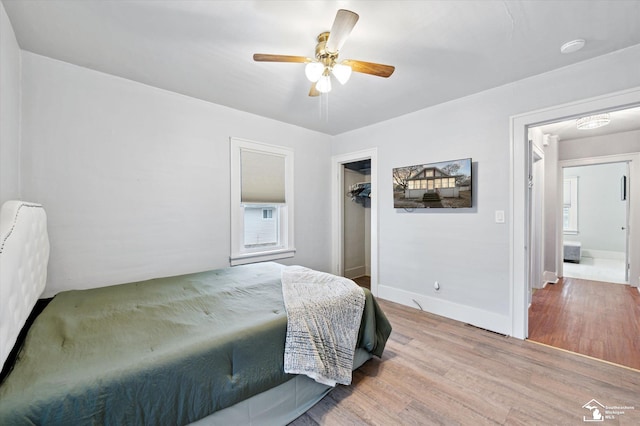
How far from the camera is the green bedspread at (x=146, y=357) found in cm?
101

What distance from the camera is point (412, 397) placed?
1801mm

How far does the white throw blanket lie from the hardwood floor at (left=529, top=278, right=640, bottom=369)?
2048 millimetres

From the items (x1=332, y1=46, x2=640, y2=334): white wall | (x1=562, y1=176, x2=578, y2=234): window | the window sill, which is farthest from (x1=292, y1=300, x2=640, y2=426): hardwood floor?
(x1=562, y1=176, x2=578, y2=234): window

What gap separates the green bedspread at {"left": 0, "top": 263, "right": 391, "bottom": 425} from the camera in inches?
39.6

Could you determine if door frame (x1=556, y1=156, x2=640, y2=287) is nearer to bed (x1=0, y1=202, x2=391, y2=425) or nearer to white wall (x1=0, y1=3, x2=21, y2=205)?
bed (x1=0, y1=202, x2=391, y2=425)

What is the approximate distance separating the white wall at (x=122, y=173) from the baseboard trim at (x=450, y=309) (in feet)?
7.53

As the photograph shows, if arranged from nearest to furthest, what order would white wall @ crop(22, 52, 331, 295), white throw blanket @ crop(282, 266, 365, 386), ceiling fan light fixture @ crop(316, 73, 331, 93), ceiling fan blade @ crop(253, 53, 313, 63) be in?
white throw blanket @ crop(282, 266, 365, 386), ceiling fan blade @ crop(253, 53, 313, 63), ceiling fan light fixture @ crop(316, 73, 331, 93), white wall @ crop(22, 52, 331, 295)

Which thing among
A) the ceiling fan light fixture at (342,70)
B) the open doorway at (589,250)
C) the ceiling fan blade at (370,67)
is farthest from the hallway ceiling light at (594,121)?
the ceiling fan light fixture at (342,70)

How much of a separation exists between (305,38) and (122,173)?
6.86 feet

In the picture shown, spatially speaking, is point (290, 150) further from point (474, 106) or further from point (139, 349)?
point (139, 349)

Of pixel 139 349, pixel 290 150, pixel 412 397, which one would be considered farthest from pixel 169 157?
pixel 412 397

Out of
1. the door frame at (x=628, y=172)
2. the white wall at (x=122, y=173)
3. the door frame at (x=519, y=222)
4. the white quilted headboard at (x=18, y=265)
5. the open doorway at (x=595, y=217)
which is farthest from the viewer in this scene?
the open doorway at (x=595, y=217)

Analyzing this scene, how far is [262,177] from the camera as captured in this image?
355cm

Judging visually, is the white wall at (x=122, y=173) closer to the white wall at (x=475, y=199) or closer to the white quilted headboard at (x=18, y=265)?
the white quilted headboard at (x=18, y=265)
